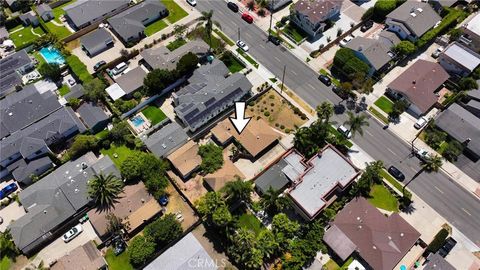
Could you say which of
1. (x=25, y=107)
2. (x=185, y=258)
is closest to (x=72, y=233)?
(x=185, y=258)

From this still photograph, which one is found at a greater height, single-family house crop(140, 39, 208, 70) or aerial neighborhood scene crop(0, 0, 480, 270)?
single-family house crop(140, 39, 208, 70)

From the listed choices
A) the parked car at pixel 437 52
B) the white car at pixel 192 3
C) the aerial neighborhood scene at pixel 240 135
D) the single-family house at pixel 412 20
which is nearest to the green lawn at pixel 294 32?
the aerial neighborhood scene at pixel 240 135

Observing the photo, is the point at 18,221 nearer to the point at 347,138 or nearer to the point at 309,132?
the point at 309,132

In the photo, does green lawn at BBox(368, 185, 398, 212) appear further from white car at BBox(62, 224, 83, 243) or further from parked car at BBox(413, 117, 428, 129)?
white car at BBox(62, 224, 83, 243)

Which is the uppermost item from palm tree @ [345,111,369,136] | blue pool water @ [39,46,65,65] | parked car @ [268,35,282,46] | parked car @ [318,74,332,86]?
blue pool water @ [39,46,65,65]

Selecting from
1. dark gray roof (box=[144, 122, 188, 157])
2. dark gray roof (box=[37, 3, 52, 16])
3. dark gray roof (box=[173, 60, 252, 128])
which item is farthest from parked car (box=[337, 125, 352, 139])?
dark gray roof (box=[37, 3, 52, 16])

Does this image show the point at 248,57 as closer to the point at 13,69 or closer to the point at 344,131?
the point at 344,131

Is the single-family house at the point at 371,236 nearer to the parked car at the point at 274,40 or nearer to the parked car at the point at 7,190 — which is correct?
the parked car at the point at 274,40
